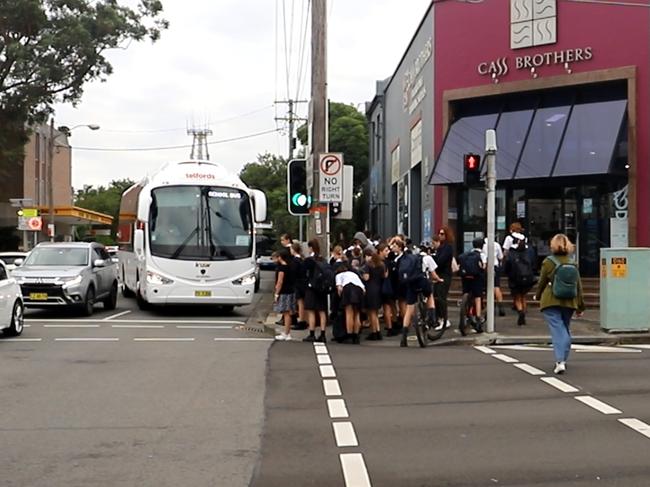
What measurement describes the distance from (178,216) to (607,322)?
993 centimetres

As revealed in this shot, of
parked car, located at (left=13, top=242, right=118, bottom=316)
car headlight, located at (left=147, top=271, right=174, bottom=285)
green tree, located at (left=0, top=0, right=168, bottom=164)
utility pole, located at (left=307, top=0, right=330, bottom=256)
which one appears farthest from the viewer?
green tree, located at (left=0, top=0, right=168, bottom=164)

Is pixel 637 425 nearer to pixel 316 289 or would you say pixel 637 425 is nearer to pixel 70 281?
pixel 316 289

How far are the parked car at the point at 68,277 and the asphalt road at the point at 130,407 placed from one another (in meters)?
2.68

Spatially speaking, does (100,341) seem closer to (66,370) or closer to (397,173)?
(66,370)

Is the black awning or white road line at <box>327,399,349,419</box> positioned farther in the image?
the black awning

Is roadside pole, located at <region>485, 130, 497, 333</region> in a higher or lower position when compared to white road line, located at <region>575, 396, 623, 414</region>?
higher

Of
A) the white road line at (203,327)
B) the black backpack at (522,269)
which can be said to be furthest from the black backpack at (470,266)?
the white road line at (203,327)

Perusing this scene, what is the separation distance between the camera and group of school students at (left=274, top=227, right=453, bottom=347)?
48.1 feet

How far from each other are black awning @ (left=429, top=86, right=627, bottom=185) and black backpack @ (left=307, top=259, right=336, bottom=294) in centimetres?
827

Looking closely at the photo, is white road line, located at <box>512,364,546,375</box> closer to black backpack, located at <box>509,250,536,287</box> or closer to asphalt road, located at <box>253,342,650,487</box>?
asphalt road, located at <box>253,342,650,487</box>

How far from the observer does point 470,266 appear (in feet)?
50.7

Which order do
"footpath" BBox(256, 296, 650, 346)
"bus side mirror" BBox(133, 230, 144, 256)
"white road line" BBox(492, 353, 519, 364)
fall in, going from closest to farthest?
"white road line" BBox(492, 353, 519, 364), "footpath" BBox(256, 296, 650, 346), "bus side mirror" BBox(133, 230, 144, 256)

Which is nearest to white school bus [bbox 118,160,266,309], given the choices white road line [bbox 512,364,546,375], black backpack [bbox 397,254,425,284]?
black backpack [bbox 397,254,425,284]

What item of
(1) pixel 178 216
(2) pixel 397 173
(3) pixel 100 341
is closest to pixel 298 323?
(3) pixel 100 341
